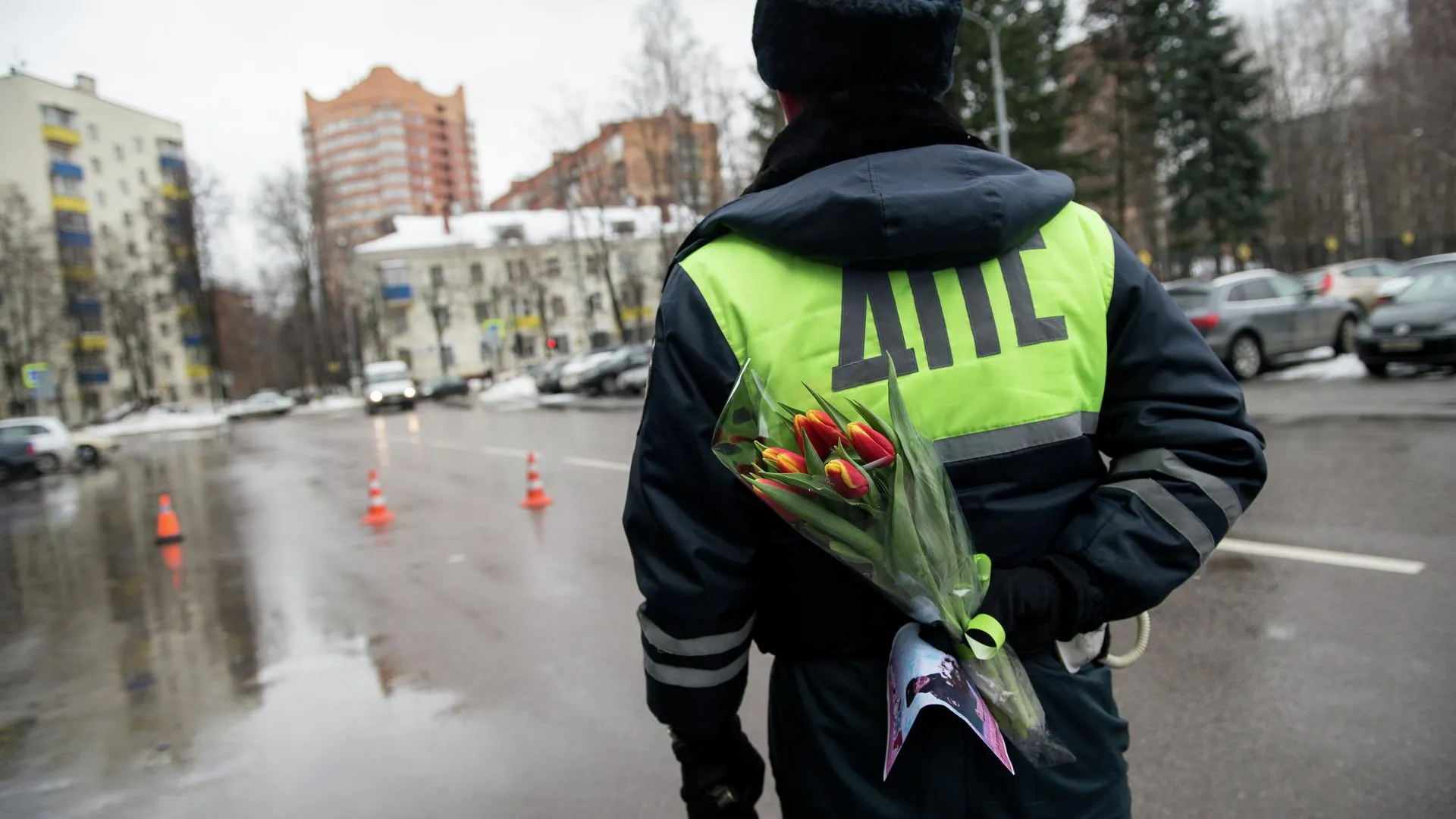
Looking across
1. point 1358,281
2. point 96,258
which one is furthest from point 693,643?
point 96,258

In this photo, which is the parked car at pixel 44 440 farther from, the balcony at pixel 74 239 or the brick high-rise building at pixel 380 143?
the brick high-rise building at pixel 380 143

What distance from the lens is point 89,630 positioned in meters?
6.70

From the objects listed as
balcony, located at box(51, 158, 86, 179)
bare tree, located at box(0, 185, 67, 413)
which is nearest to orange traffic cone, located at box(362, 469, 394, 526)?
bare tree, located at box(0, 185, 67, 413)

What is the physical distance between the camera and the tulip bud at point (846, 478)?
1.30 meters

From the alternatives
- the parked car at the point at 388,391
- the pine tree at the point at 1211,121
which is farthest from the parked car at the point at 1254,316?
the parked car at the point at 388,391

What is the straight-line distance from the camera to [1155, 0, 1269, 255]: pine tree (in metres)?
32.2

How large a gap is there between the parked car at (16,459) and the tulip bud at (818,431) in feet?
86.9

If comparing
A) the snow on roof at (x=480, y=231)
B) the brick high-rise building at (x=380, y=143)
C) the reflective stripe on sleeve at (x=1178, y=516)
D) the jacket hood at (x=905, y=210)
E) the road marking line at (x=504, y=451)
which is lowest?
the road marking line at (x=504, y=451)

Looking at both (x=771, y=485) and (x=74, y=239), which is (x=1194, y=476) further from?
(x=74, y=239)

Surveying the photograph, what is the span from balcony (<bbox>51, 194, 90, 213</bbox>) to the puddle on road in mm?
71287

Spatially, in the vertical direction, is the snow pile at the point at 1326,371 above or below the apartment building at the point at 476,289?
below

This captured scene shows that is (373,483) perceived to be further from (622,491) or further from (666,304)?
(666,304)

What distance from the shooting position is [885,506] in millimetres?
1341

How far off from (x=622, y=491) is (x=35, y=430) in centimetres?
2028
